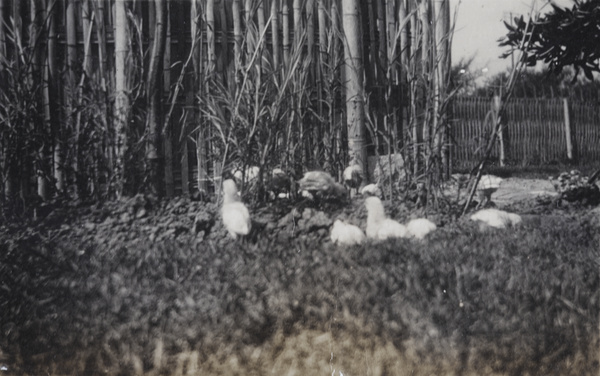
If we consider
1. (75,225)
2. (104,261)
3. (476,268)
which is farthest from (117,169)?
(476,268)

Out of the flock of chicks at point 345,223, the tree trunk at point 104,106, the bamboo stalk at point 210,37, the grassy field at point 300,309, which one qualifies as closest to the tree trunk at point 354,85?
the flock of chicks at point 345,223

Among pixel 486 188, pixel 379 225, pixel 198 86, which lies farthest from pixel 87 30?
pixel 486 188

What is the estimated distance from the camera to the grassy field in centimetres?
224

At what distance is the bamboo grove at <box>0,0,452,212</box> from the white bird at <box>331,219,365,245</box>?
67 cm

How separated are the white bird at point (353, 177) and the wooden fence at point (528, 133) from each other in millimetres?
755

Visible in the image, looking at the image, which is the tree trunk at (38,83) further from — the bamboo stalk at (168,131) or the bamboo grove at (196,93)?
the bamboo stalk at (168,131)

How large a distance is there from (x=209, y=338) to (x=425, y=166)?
2.02 meters

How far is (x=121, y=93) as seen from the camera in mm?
3604

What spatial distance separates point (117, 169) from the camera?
3.55 metres

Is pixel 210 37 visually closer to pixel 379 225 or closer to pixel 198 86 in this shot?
pixel 198 86

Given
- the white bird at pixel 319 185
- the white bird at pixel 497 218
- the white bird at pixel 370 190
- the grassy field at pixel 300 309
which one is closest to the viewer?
the grassy field at pixel 300 309

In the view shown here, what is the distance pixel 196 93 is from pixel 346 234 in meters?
1.55

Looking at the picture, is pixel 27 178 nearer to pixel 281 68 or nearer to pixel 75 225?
pixel 75 225

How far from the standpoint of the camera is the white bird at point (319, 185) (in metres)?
3.46
